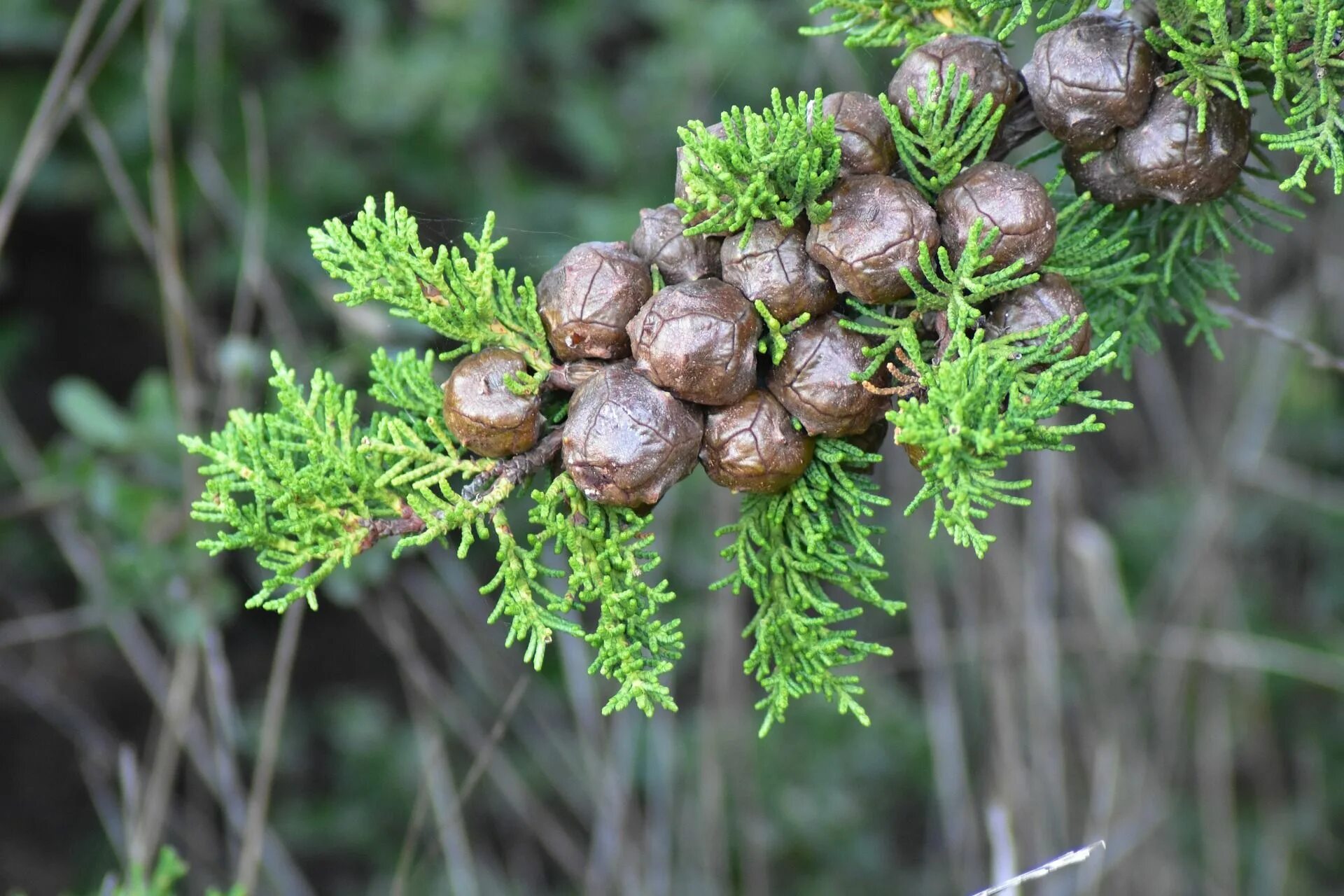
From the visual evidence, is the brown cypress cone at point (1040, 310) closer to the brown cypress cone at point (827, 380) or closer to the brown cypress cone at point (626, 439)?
the brown cypress cone at point (827, 380)

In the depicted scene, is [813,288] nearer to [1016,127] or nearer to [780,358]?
[780,358]

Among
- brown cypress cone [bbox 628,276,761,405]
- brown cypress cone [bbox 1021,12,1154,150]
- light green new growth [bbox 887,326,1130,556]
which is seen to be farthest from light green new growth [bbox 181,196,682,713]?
brown cypress cone [bbox 1021,12,1154,150]

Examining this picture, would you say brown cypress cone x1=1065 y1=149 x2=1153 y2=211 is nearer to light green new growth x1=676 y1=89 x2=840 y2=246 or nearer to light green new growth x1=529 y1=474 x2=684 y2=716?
light green new growth x1=676 y1=89 x2=840 y2=246

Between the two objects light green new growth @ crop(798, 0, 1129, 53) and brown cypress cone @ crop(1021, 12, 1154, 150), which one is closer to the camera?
brown cypress cone @ crop(1021, 12, 1154, 150)

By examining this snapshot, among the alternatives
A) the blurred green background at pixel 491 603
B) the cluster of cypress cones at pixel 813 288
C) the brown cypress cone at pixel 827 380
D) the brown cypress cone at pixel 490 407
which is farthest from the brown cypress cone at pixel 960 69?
the blurred green background at pixel 491 603

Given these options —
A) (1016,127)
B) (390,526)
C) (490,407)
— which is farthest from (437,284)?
(1016,127)

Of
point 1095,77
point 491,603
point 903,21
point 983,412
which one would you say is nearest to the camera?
point 983,412

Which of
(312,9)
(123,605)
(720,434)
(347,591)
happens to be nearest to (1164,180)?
(720,434)
